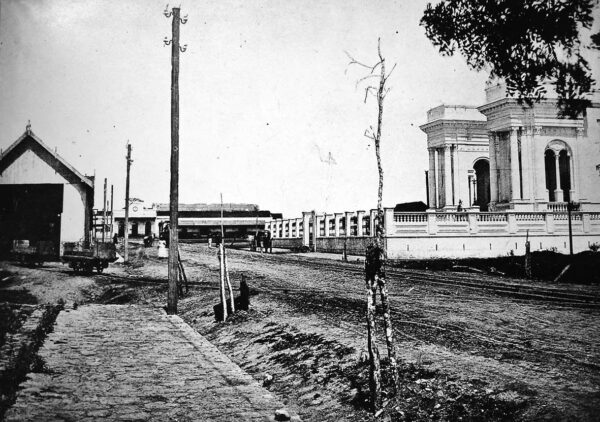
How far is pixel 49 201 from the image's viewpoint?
21875mm

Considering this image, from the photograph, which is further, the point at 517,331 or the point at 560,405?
the point at 517,331

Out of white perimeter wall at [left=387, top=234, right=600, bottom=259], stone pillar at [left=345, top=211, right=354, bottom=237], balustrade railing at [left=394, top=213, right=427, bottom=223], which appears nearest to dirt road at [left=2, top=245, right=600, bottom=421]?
white perimeter wall at [left=387, top=234, right=600, bottom=259]

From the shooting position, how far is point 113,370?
5.83 metres

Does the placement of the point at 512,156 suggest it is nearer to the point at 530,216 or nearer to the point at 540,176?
the point at 540,176

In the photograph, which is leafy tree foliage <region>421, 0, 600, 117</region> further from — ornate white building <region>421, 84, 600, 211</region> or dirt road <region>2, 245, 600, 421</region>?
dirt road <region>2, 245, 600, 421</region>

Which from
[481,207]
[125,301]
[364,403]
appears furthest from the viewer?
[481,207]

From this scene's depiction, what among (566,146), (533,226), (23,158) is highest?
(23,158)

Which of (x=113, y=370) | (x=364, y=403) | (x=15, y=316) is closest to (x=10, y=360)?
(x=113, y=370)

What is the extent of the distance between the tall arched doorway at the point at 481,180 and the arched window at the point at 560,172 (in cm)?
1916

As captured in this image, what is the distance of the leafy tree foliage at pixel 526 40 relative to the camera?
5.03 m

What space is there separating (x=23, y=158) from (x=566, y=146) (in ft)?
59.9

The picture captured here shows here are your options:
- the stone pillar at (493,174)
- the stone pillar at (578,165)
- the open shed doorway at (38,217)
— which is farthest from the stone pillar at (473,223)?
the open shed doorway at (38,217)

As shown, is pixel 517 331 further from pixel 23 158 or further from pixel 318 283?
pixel 23 158

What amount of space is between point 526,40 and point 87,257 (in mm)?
16478
